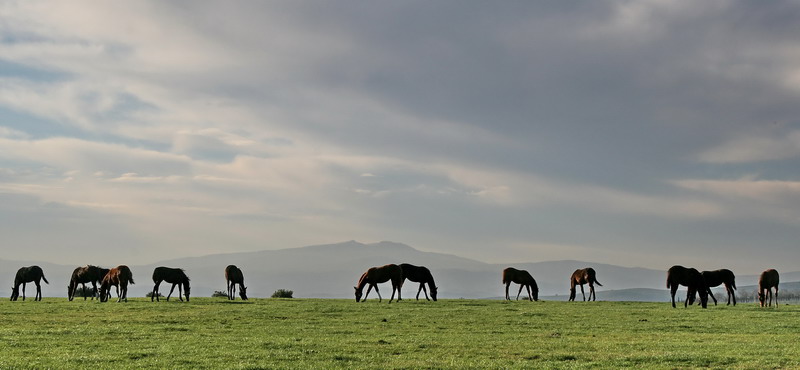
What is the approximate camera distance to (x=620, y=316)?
32938mm

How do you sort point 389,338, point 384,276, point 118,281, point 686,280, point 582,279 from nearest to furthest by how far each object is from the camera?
point 389,338
point 686,280
point 118,281
point 384,276
point 582,279

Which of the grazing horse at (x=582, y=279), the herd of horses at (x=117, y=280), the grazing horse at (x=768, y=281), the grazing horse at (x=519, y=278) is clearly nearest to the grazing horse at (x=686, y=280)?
the grazing horse at (x=768, y=281)

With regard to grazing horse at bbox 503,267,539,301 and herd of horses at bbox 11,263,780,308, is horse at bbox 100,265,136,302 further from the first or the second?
grazing horse at bbox 503,267,539,301

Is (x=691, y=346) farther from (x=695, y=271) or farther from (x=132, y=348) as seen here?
(x=695, y=271)

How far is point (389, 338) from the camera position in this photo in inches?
901

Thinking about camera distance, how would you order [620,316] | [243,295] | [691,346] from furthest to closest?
[243,295] → [620,316] → [691,346]

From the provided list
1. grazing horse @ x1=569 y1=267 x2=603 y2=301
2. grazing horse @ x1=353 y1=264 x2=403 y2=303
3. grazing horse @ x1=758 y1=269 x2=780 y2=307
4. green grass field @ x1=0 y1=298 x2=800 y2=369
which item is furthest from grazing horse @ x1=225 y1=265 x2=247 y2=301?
grazing horse @ x1=758 y1=269 x2=780 y2=307

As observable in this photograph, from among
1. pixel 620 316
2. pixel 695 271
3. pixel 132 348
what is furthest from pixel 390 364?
pixel 695 271

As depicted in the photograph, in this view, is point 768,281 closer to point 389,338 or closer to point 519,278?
point 519,278

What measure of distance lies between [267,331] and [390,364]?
9.46 m

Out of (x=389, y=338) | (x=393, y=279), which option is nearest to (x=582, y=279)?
(x=393, y=279)

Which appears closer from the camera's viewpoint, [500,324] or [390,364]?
[390,364]

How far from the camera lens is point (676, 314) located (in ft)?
113

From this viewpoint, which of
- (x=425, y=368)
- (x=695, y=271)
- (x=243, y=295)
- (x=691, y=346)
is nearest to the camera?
(x=425, y=368)
